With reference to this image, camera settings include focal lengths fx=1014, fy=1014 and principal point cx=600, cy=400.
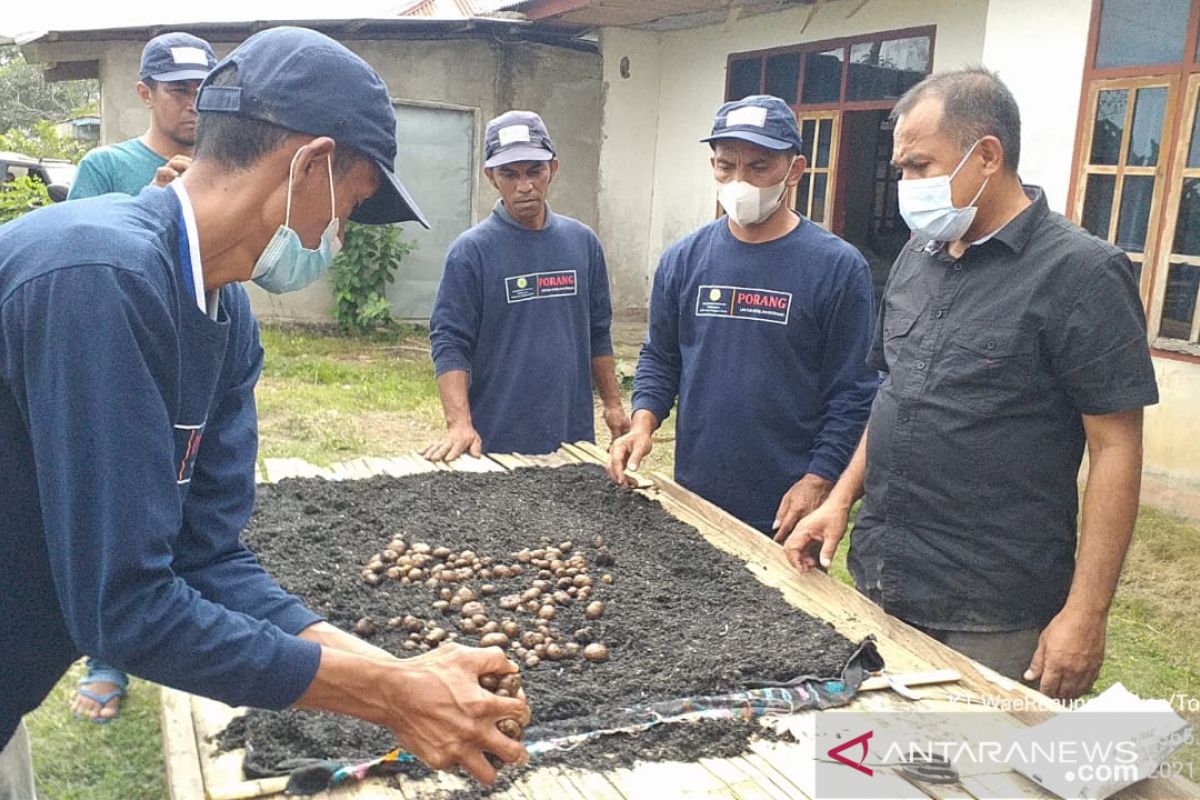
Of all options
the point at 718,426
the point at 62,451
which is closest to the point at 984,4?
the point at 718,426

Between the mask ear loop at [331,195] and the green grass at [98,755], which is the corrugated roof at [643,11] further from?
the mask ear loop at [331,195]

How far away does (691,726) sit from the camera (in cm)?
184

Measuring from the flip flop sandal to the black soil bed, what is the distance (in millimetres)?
925

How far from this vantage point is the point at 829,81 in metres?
8.26

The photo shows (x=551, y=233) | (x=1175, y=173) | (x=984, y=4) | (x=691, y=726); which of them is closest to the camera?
(x=691, y=726)

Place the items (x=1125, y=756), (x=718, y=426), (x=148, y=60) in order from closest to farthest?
1. (x=1125, y=756)
2. (x=718, y=426)
3. (x=148, y=60)

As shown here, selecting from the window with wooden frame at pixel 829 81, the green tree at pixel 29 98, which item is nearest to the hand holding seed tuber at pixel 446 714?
the window with wooden frame at pixel 829 81

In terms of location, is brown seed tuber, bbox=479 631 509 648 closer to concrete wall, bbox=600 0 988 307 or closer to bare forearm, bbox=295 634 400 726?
bare forearm, bbox=295 634 400 726

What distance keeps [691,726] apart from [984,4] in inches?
252

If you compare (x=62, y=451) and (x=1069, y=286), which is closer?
(x=62, y=451)

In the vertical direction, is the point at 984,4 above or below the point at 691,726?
above

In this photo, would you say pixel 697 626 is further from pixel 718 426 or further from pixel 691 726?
pixel 718 426

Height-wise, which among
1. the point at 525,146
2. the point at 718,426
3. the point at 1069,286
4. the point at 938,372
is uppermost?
the point at 525,146

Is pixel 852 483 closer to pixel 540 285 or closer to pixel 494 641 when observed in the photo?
pixel 494 641
